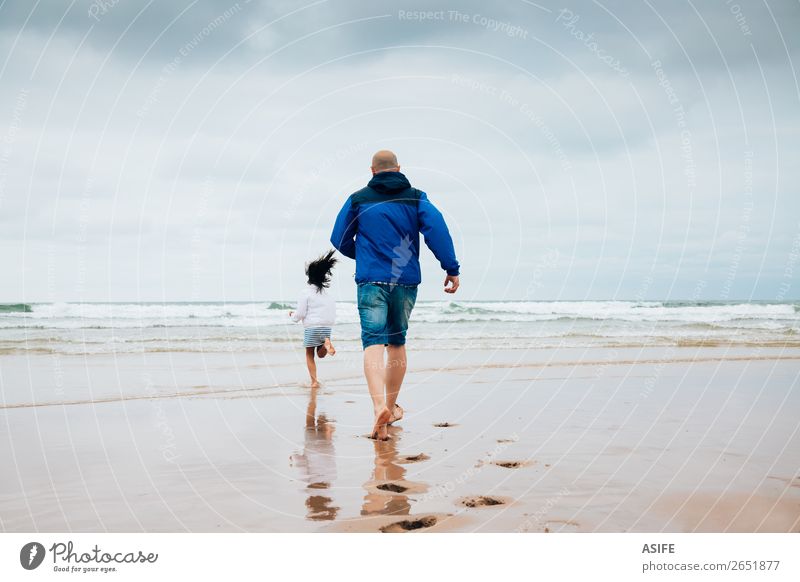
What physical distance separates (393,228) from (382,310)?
2.48 feet

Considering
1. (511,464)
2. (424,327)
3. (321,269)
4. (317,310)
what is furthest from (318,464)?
(424,327)

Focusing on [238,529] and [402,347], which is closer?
[238,529]

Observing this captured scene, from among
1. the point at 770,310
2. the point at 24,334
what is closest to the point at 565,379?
the point at 24,334

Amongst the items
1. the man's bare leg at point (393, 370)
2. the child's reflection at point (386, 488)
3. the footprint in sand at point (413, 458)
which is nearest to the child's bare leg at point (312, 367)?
the man's bare leg at point (393, 370)

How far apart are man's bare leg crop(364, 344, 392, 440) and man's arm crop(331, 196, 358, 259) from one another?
Result: 0.97 m

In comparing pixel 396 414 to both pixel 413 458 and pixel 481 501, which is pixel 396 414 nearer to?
pixel 413 458

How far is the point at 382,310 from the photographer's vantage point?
19.9 feet

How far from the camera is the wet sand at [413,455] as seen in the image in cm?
386

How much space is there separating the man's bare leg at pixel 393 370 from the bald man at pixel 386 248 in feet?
0.76

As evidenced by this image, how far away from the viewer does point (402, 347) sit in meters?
6.39

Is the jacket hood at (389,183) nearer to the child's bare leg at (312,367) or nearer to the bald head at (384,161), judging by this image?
the bald head at (384,161)

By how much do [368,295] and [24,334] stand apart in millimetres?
19592

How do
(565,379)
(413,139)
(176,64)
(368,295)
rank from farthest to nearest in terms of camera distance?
1. (565,379)
2. (413,139)
3. (176,64)
4. (368,295)
